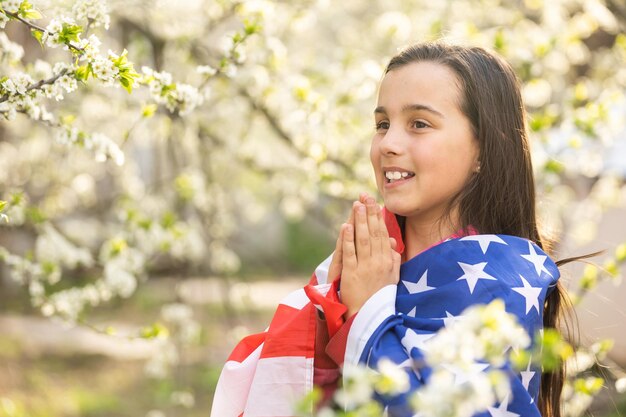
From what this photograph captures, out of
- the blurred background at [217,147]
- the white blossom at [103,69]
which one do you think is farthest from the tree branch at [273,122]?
the white blossom at [103,69]

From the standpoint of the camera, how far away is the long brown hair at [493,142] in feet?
6.17

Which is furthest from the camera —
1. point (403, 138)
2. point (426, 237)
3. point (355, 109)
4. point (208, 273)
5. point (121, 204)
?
point (208, 273)

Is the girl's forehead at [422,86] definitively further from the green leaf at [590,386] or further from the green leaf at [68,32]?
the green leaf at [590,386]

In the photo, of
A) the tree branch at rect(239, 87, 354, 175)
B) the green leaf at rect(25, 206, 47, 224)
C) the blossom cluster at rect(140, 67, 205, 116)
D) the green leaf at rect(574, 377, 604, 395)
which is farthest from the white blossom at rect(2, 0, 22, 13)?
the tree branch at rect(239, 87, 354, 175)

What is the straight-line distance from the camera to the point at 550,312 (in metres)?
2.03

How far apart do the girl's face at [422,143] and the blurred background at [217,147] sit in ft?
0.92

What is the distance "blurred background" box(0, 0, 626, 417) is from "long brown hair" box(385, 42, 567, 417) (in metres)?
0.16

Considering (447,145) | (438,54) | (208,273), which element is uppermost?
(208,273)

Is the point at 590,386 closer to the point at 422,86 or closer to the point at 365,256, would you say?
the point at 365,256

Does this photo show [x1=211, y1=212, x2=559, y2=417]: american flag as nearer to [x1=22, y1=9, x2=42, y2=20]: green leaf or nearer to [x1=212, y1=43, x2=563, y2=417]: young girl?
[x1=212, y1=43, x2=563, y2=417]: young girl

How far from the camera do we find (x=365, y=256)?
5.91 feet

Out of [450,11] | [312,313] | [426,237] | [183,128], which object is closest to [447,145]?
[426,237]

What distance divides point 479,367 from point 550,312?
620 mm

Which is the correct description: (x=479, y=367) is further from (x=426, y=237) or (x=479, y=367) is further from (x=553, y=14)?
(x=553, y=14)
